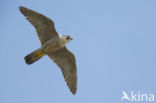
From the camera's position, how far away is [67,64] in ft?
57.1

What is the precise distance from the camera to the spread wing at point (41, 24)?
1639 centimetres

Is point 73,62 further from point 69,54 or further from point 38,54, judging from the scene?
point 38,54

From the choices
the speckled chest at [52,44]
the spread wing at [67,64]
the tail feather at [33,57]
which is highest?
the speckled chest at [52,44]

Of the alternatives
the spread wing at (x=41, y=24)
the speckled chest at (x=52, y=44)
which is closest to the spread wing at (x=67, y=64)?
the speckled chest at (x=52, y=44)

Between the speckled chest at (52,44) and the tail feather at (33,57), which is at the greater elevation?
the speckled chest at (52,44)

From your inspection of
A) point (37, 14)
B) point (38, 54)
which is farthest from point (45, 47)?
point (37, 14)

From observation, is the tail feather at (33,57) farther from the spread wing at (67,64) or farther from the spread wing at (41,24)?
the spread wing at (67,64)

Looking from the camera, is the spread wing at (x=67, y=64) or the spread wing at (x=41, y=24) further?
the spread wing at (x=67, y=64)

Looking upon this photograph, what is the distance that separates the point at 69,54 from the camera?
17.2 m

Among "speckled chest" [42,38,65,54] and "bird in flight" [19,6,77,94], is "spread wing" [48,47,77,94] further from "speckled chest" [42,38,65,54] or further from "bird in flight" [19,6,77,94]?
"speckled chest" [42,38,65,54]

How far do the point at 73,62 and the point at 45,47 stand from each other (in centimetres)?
164

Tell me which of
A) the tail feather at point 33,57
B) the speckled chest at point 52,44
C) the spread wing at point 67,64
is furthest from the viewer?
the spread wing at point 67,64

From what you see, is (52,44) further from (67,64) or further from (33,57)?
(67,64)

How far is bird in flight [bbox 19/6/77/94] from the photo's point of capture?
53.8 feet
